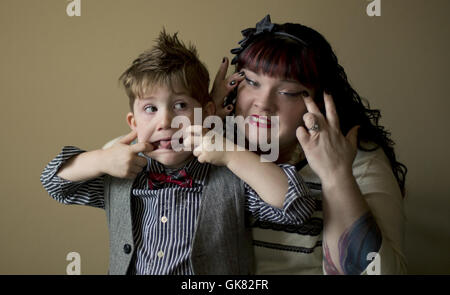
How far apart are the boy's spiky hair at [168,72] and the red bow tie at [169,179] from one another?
0.19 metres

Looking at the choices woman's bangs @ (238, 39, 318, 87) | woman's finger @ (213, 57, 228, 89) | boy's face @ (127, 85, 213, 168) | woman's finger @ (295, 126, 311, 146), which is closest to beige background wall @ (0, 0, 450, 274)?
woman's finger @ (213, 57, 228, 89)

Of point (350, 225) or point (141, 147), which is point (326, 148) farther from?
point (141, 147)

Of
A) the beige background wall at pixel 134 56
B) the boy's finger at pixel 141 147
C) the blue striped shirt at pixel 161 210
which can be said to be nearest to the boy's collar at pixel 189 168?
the blue striped shirt at pixel 161 210

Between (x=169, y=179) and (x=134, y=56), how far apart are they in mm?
749

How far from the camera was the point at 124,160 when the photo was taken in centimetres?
100

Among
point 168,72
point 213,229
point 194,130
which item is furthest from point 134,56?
point 213,229

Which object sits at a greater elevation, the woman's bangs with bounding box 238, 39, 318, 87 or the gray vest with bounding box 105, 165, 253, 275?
the woman's bangs with bounding box 238, 39, 318, 87

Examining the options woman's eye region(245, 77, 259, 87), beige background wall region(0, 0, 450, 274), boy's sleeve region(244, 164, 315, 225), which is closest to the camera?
boy's sleeve region(244, 164, 315, 225)

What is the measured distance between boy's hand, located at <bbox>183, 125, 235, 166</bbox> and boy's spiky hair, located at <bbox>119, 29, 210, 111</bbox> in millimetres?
111

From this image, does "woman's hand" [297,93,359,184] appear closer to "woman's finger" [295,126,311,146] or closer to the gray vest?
"woman's finger" [295,126,311,146]

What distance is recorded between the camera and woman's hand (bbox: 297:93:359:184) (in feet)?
3.10

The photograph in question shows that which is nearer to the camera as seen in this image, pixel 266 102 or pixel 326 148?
pixel 326 148

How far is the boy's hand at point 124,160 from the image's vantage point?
3.28 ft

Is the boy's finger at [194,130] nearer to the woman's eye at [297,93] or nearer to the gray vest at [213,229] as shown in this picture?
the gray vest at [213,229]
